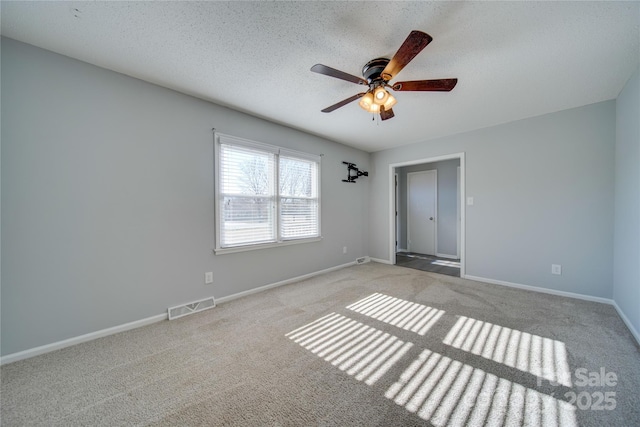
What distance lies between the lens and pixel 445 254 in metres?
5.56

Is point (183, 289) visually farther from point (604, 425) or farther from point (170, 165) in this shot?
point (604, 425)

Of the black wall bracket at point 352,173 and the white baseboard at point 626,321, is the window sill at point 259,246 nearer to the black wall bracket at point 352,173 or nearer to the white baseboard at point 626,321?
the black wall bracket at point 352,173

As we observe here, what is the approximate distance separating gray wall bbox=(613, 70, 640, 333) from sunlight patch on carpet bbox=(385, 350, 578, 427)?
1.54m

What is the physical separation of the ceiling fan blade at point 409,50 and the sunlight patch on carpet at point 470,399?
2.12 m

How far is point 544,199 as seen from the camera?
3.13 metres

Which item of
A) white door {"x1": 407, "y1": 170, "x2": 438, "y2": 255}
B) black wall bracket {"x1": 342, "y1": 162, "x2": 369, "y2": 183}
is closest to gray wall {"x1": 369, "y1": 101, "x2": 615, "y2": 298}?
black wall bracket {"x1": 342, "y1": 162, "x2": 369, "y2": 183}

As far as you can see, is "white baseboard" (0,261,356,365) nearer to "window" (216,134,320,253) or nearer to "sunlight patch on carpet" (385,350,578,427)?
"window" (216,134,320,253)

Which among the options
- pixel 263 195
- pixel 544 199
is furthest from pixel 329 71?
pixel 544 199

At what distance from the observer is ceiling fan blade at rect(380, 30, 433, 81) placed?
1335 millimetres

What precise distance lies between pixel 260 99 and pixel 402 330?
9.44ft

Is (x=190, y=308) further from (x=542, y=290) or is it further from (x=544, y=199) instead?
(x=544, y=199)

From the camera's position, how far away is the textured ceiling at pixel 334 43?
1493mm

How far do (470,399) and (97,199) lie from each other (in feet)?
10.6

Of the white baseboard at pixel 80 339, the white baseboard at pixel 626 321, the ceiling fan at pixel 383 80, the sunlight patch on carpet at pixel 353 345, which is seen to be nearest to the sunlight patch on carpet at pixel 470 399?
the sunlight patch on carpet at pixel 353 345
